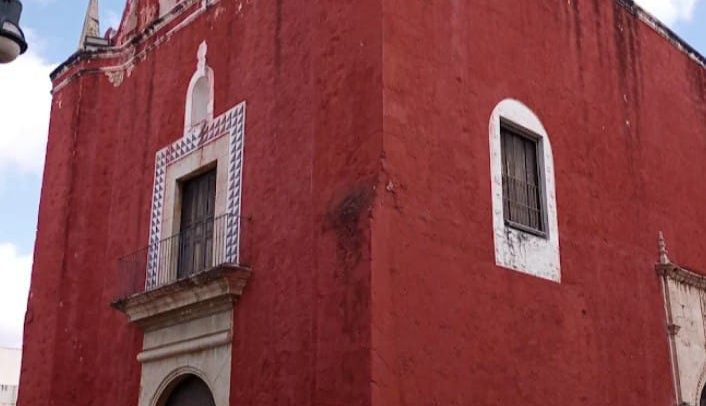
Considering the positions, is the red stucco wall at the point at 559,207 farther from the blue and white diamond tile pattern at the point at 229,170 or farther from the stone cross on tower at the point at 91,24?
the stone cross on tower at the point at 91,24

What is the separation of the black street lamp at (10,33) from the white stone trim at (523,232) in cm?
499

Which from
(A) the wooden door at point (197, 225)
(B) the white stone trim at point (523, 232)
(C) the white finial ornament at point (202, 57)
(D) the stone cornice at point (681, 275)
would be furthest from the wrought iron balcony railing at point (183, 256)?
(D) the stone cornice at point (681, 275)

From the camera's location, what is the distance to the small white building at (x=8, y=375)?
30578 mm

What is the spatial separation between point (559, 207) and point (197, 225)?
3951 mm

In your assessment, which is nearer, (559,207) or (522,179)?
(522,179)

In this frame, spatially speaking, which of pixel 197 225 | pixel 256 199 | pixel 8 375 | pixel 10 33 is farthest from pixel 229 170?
pixel 8 375

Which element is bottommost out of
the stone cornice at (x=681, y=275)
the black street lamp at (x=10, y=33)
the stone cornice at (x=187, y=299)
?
the stone cornice at (x=187, y=299)

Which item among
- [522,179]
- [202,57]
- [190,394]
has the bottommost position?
[190,394]

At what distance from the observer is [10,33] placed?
5328mm

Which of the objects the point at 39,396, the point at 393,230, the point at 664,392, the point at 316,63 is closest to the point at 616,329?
the point at 664,392

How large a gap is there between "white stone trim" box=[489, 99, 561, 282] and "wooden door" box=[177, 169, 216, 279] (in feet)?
9.99

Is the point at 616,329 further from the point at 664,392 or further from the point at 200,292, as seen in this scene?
the point at 200,292

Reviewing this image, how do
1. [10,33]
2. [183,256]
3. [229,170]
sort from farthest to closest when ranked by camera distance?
[183,256]
[229,170]
[10,33]

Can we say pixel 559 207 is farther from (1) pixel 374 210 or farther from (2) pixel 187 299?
(2) pixel 187 299
